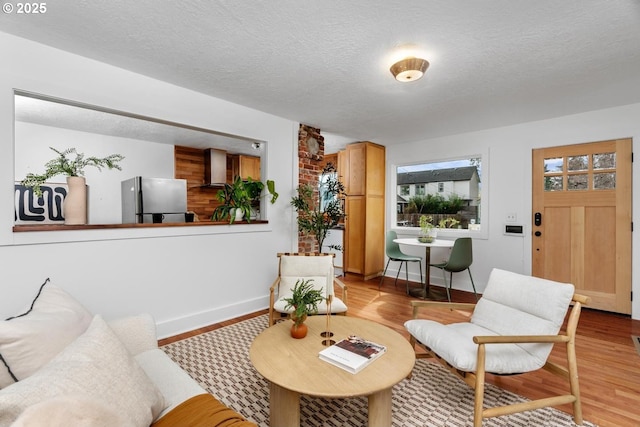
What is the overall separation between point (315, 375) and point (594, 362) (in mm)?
2501

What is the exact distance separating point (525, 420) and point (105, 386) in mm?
2187

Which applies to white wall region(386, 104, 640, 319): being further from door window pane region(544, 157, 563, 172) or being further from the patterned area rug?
the patterned area rug

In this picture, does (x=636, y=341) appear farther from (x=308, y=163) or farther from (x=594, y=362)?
(x=308, y=163)

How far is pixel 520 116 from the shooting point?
3.73 metres

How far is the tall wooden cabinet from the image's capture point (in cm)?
515

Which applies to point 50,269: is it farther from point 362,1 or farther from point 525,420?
point 525,420

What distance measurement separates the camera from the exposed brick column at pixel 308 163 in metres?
4.09

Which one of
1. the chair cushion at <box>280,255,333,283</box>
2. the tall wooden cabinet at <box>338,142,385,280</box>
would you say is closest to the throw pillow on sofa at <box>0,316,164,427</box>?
the chair cushion at <box>280,255,333,283</box>

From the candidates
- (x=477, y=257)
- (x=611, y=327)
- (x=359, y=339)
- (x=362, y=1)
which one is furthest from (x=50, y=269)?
(x=611, y=327)

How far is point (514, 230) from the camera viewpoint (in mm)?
4113

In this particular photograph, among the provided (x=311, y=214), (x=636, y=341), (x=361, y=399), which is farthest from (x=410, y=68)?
(x=636, y=341)

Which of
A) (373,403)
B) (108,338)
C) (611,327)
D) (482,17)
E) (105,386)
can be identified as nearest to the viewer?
(105,386)

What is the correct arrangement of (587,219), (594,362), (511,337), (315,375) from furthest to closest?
(587,219)
(594,362)
(511,337)
(315,375)

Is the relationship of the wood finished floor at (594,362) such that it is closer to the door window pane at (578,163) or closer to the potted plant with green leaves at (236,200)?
the potted plant with green leaves at (236,200)
